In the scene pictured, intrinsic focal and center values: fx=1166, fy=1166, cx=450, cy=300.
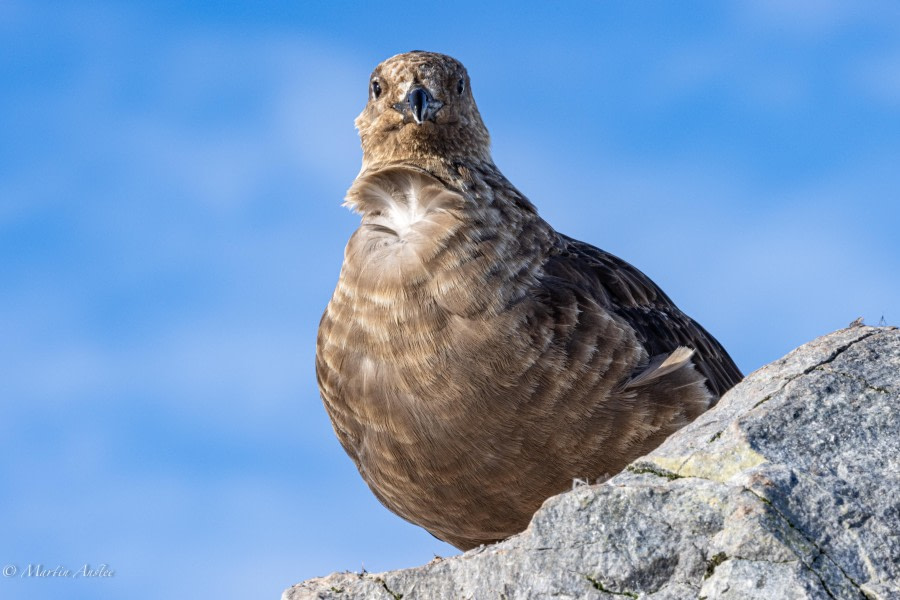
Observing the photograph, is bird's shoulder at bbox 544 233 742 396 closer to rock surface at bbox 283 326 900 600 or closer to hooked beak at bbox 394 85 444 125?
hooked beak at bbox 394 85 444 125

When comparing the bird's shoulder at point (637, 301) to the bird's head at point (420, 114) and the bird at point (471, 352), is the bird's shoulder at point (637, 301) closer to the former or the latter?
the bird at point (471, 352)

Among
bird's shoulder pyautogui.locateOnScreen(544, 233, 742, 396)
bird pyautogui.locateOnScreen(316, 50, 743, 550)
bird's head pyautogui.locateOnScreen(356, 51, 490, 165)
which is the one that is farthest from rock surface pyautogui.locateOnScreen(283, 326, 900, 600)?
bird's head pyautogui.locateOnScreen(356, 51, 490, 165)

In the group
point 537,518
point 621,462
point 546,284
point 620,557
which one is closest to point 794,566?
point 620,557

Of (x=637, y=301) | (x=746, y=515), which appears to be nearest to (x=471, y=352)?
(x=637, y=301)

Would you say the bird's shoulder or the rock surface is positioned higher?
the bird's shoulder

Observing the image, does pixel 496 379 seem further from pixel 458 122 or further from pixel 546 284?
pixel 458 122
